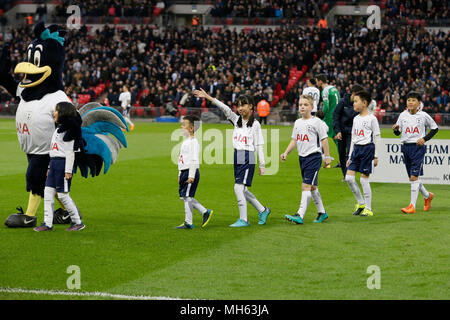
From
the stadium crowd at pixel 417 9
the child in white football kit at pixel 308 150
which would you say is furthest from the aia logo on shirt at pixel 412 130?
the stadium crowd at pixel 417 9

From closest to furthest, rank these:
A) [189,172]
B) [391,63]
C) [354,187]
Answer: [189,172] → [354,187] → [391,63]

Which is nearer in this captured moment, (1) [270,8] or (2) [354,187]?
(2) [354,187]

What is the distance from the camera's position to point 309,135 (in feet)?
34.2

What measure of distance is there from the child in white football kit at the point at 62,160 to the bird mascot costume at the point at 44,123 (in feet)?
0.64

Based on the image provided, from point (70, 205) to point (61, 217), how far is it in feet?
3.19

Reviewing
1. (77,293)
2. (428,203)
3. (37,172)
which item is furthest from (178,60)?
(77,293)

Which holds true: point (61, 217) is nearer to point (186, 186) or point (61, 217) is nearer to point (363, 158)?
point (186, 186)

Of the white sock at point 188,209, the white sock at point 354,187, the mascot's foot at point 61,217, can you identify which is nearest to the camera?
the white sock at point 188,209

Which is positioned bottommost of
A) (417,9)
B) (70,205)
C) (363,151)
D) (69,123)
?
(70,205)

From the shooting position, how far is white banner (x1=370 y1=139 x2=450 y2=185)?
14602mm

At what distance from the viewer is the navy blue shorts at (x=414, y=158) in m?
11.6

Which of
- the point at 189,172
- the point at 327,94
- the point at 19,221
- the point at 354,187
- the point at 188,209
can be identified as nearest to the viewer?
the point at 189,172

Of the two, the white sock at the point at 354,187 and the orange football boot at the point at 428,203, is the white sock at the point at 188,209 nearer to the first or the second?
the white sock at the point at 354,187
